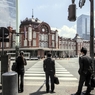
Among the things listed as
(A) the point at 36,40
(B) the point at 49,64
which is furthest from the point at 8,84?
(A) the point at 36,40

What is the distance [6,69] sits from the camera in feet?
23.7

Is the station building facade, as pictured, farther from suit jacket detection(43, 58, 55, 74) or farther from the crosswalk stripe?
suit jacket detection(43, 58, 55, 74)

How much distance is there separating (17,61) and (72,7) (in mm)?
2975

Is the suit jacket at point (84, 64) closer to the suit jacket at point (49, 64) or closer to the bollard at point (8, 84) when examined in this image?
the suit jacket at point (49, 64)

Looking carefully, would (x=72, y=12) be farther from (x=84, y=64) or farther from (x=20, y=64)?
(x=20, y=64)

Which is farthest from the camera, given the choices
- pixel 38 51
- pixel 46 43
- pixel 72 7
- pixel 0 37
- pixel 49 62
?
pixel 46 43

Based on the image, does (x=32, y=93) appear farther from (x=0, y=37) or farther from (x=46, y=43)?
(x=46, y=43)

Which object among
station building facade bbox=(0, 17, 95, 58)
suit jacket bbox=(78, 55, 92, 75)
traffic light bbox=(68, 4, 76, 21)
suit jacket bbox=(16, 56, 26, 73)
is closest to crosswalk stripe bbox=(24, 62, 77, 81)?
suit jacket bbox=(16, 56, 26, 73)

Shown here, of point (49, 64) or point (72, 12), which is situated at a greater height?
point (72, 12)

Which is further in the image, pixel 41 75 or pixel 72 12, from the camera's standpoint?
pixel 41 75

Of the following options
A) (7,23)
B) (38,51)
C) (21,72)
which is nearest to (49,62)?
(21,72)

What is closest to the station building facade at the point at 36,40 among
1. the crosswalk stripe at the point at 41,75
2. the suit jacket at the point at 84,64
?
the crosswalk stripe at the point at 41,75

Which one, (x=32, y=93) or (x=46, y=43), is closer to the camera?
(x=32, y=93)

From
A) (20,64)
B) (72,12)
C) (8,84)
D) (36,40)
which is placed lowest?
(8,84)
